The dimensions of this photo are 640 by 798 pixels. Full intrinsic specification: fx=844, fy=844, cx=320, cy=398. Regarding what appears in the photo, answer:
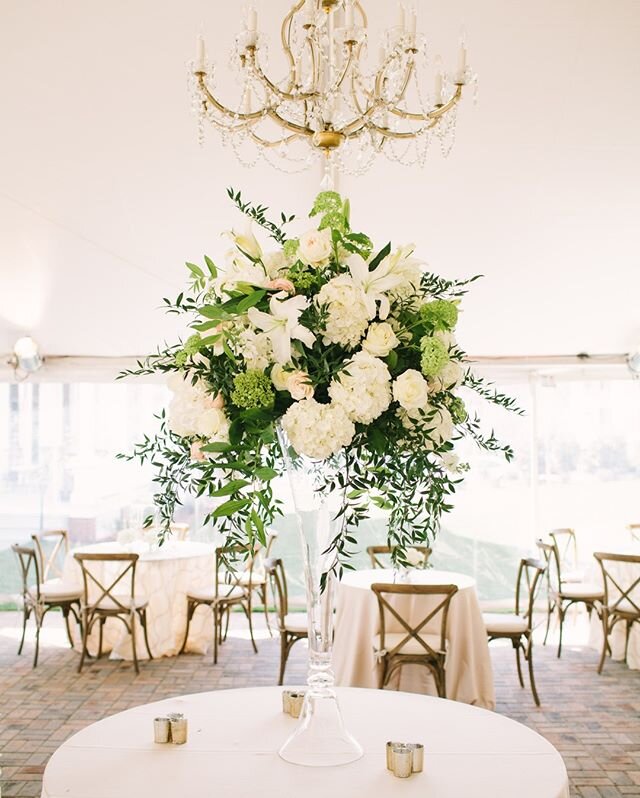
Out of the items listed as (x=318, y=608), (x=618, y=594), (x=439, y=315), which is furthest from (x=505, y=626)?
(x=439, y=315)

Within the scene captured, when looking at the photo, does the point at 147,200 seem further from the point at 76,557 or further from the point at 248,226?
the point at 248,226

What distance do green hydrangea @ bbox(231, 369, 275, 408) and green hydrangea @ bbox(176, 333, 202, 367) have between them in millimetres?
109

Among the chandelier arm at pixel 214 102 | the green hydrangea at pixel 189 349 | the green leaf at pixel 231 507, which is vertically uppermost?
the chandelier arm at pixel 214 102

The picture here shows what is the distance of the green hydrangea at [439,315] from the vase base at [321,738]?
0.79 metres

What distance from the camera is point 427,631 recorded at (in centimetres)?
503

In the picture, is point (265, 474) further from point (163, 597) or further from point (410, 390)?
point (163, 597)

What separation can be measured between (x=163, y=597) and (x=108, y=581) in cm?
Answer: 43

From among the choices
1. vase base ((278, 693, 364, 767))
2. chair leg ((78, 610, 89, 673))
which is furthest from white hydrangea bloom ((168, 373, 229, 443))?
chair leg ((78, 610, 89, 673))

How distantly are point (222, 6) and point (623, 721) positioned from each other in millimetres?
4561

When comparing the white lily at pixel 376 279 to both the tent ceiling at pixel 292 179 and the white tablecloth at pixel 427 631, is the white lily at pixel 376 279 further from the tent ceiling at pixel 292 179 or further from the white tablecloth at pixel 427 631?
the white tablecloth at pixel 427 631

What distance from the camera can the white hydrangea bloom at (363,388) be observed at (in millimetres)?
1469

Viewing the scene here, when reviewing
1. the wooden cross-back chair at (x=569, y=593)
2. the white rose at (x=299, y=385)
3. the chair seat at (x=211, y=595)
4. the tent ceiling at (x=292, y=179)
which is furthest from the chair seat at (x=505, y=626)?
the white rose at (x=299, y=385)

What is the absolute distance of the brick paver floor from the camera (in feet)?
13.7

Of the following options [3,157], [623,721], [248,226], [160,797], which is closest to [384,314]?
[248,226]
